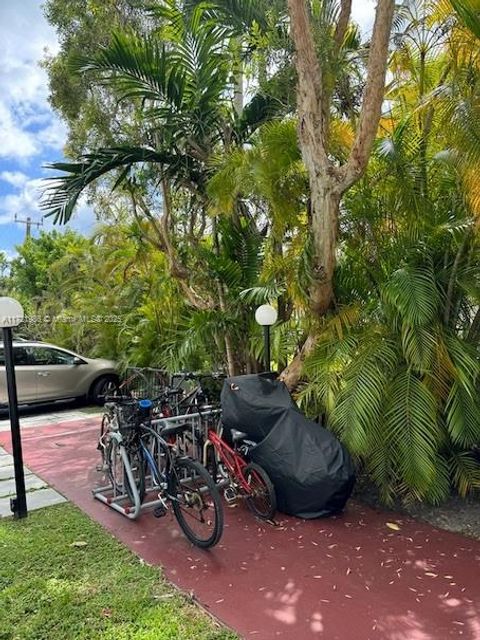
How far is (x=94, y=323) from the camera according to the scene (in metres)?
10.9

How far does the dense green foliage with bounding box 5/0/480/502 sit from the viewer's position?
4.06 m

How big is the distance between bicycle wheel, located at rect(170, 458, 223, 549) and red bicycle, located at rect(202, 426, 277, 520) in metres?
0.55

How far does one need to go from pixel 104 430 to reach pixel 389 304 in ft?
10.6

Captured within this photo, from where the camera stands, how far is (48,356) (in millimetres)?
9484

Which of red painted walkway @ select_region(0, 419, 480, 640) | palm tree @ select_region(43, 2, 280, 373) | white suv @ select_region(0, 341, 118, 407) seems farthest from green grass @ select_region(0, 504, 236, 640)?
white suv @ select_region(0, 341, 118, 407)

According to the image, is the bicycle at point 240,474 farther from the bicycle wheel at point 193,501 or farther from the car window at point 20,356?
the car window at point 20,356

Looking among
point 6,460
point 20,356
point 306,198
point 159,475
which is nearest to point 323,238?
point 306,198

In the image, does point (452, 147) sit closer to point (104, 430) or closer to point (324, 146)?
point (324, 146)

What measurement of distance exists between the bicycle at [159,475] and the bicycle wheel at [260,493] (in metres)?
0.56

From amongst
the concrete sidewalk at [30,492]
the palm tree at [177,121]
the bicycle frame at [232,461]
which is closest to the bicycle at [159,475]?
the bicycle frame at [232,461]

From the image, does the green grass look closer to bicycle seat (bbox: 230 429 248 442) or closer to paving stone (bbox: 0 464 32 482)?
bicycle seat (bbox: 230 429 248 442)

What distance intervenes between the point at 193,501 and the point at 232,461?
0.63 m

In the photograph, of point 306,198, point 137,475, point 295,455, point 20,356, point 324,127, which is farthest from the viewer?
point 20,356

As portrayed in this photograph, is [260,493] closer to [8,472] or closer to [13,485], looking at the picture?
[13,485]
